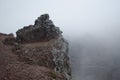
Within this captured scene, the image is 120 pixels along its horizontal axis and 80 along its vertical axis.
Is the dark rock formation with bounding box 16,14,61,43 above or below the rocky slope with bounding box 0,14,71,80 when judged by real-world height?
above

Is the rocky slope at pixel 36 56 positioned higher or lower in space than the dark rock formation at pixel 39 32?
lower

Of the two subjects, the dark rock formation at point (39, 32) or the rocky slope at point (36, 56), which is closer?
the rocky slope at point (36, 56)

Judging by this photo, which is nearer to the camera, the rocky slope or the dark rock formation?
the rocky slope

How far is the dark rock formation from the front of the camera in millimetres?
33062

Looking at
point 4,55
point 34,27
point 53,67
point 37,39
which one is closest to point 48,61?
point 53,67

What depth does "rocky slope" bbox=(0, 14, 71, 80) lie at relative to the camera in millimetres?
18188

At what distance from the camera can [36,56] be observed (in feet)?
78.0

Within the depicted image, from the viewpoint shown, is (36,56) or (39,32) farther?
(39,32)

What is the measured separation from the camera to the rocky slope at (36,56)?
18.2 metres

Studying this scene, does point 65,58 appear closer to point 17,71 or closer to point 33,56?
point 33,56

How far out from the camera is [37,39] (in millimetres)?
33250

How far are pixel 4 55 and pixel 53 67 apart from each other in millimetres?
5401

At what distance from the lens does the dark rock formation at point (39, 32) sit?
33062mm

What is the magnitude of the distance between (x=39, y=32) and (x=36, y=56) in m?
11.2
